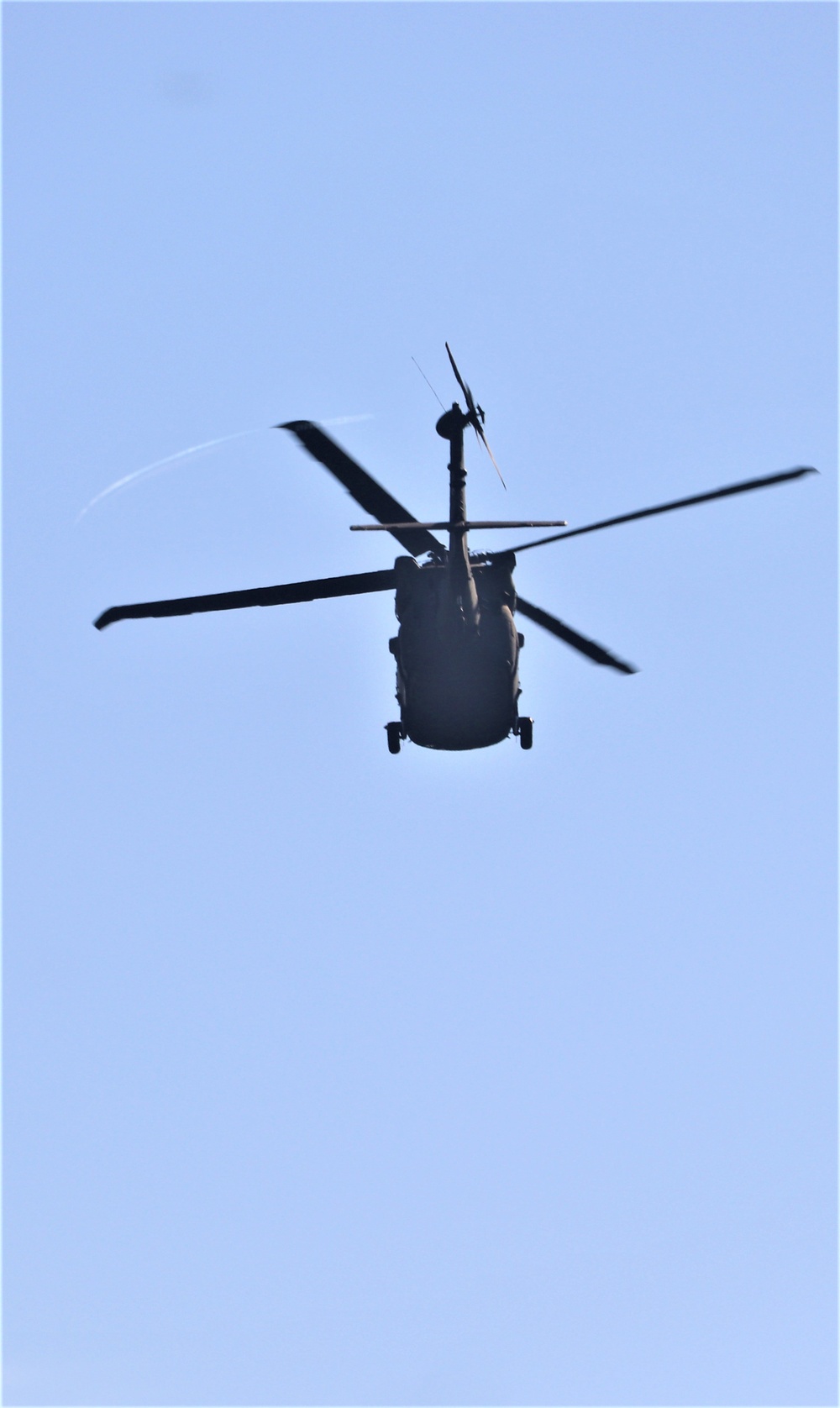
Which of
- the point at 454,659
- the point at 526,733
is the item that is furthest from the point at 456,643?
the point at 526,733

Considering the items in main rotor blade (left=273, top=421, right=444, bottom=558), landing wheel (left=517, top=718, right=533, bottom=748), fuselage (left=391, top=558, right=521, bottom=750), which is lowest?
landing wheel (left=517, top=718, right=533, bottom=748)

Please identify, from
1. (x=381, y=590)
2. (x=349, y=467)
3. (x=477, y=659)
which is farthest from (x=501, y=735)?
(x=349, y=467)

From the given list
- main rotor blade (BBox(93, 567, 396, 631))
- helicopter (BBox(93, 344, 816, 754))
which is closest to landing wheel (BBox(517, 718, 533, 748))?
helicopter (BBox(93, 344, 816, 754))

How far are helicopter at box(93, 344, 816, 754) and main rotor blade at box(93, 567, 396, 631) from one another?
0.8 inches

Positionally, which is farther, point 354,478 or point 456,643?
point 456,643

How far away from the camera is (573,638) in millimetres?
32531

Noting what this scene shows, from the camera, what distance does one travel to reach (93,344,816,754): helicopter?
2841cm

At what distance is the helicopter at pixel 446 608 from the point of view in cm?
2841

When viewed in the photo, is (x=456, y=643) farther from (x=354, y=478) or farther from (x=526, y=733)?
(x=354, y=478)

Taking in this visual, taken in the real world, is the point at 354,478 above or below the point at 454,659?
above

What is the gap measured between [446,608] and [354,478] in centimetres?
268

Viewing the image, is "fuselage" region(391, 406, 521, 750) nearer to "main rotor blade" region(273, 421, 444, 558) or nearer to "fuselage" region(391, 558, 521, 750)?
"fuselage" region(391, 558, 521, 750)

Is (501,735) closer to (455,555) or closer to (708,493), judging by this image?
(455,555)

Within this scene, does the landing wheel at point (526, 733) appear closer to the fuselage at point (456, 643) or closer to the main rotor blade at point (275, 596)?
the fuselage at point (456, 643)
